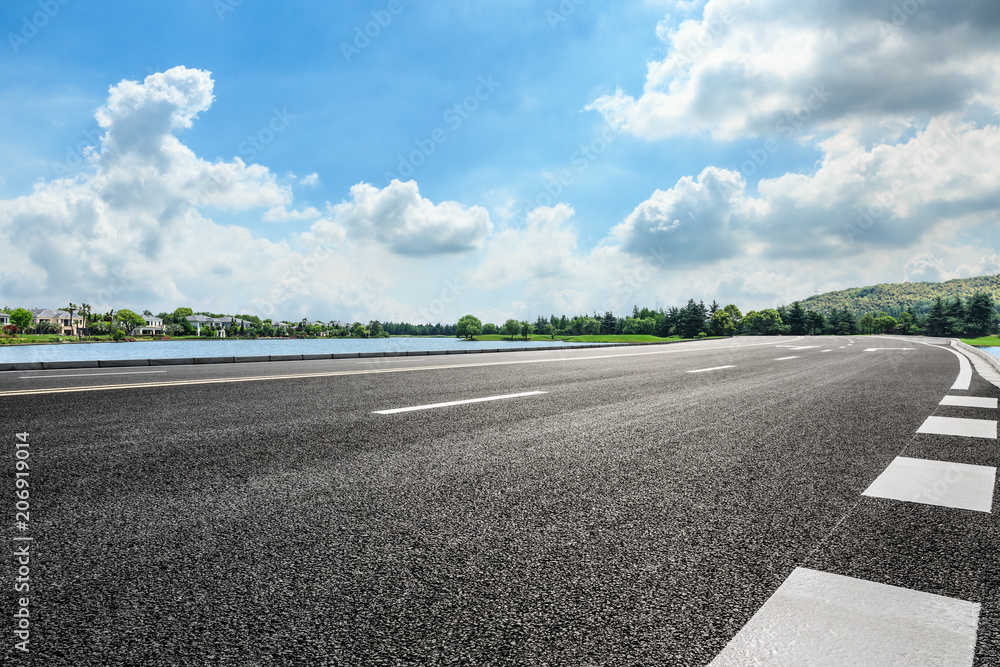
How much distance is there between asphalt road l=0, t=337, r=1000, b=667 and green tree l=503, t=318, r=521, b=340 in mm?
134410

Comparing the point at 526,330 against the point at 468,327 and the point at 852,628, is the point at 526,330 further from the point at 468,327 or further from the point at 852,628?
the point at 852,628

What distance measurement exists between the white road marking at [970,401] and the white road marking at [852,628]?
6.78m

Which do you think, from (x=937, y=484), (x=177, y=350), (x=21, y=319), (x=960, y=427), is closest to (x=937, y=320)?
(x=960, y=427)

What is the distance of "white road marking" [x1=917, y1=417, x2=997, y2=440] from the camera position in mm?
4848

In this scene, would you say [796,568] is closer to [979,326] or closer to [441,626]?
[441,626]

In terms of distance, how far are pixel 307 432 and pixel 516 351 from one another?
1797 cm

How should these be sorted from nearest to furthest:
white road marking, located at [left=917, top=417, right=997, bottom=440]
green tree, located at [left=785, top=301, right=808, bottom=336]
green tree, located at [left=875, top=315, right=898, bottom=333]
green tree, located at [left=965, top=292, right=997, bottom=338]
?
1. white road marking, located at [left=917, top=417, right=997, bottom=440]
2. green tree, located at [left=965, top=292, right=997, bottom=338]
3. green tree, located at [left=785, top=301, right=808, bottom=336]
4. green tree, located at [left=875, top=315, right=898, bottom=333]

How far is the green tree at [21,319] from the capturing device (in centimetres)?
12441

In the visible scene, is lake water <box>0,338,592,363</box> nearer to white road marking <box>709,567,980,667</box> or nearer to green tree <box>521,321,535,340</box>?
white road marking <box>709,567,980,667</box>

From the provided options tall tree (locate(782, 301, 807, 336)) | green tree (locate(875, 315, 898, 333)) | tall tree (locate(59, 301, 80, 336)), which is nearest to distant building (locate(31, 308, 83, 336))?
tall tree (locate(59, 301, 80, 336))

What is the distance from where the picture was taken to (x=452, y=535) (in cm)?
221

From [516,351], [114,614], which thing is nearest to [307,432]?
[114,614]

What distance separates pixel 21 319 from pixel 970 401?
568 ft

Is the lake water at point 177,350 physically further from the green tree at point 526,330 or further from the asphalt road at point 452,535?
the green tree at point 526,330
